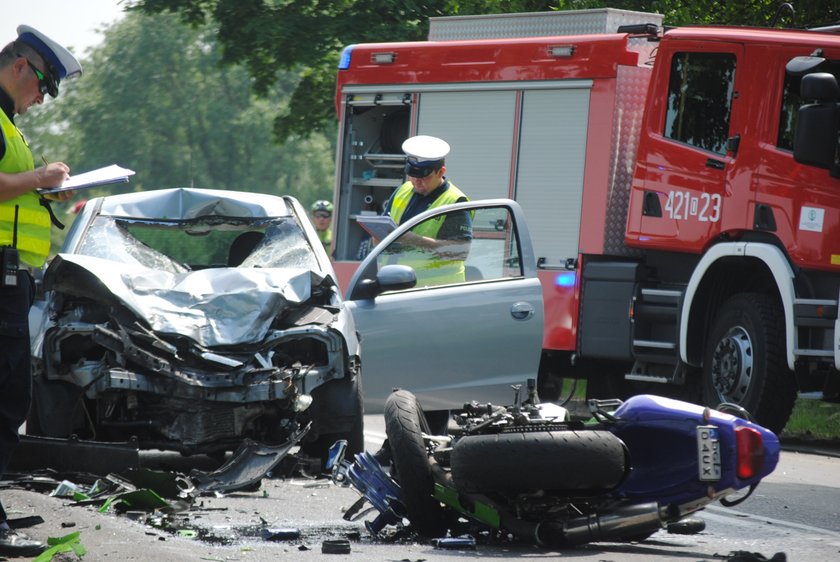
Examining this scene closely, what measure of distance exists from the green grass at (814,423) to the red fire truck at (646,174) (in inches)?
58.5

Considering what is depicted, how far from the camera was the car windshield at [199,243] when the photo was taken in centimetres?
886

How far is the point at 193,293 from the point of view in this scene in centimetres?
816

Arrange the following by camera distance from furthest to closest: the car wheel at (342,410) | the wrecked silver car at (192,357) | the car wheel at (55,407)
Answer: the car wheel at (342,410)
the car wheel at (55,407)
the wrecked silver car at (192,357)

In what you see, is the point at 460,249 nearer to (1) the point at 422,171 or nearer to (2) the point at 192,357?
(1) the point at 422,171

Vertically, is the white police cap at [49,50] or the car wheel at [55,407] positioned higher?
the white police cap at [49,50]

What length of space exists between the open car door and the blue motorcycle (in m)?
2.63

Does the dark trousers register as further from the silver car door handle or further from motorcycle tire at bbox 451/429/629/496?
the silver car door handle

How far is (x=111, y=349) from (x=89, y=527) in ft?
5.18

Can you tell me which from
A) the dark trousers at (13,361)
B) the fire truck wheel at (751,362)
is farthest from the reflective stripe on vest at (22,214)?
the fire truck wheel at (751,362)

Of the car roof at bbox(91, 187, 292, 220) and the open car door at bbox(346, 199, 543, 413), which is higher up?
the car roof at bbox(91, 187, 292, 220)

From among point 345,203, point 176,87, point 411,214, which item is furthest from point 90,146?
point 411,214

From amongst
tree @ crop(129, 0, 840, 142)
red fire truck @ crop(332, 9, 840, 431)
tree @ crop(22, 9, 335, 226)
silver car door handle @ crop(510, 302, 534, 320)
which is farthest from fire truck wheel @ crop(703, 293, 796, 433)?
tree @ crop(22, 9, 335, 226)

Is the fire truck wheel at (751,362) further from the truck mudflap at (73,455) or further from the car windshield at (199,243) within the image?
the truck mudflap at (73,455)

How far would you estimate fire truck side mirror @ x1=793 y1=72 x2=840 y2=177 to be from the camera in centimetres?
1001
